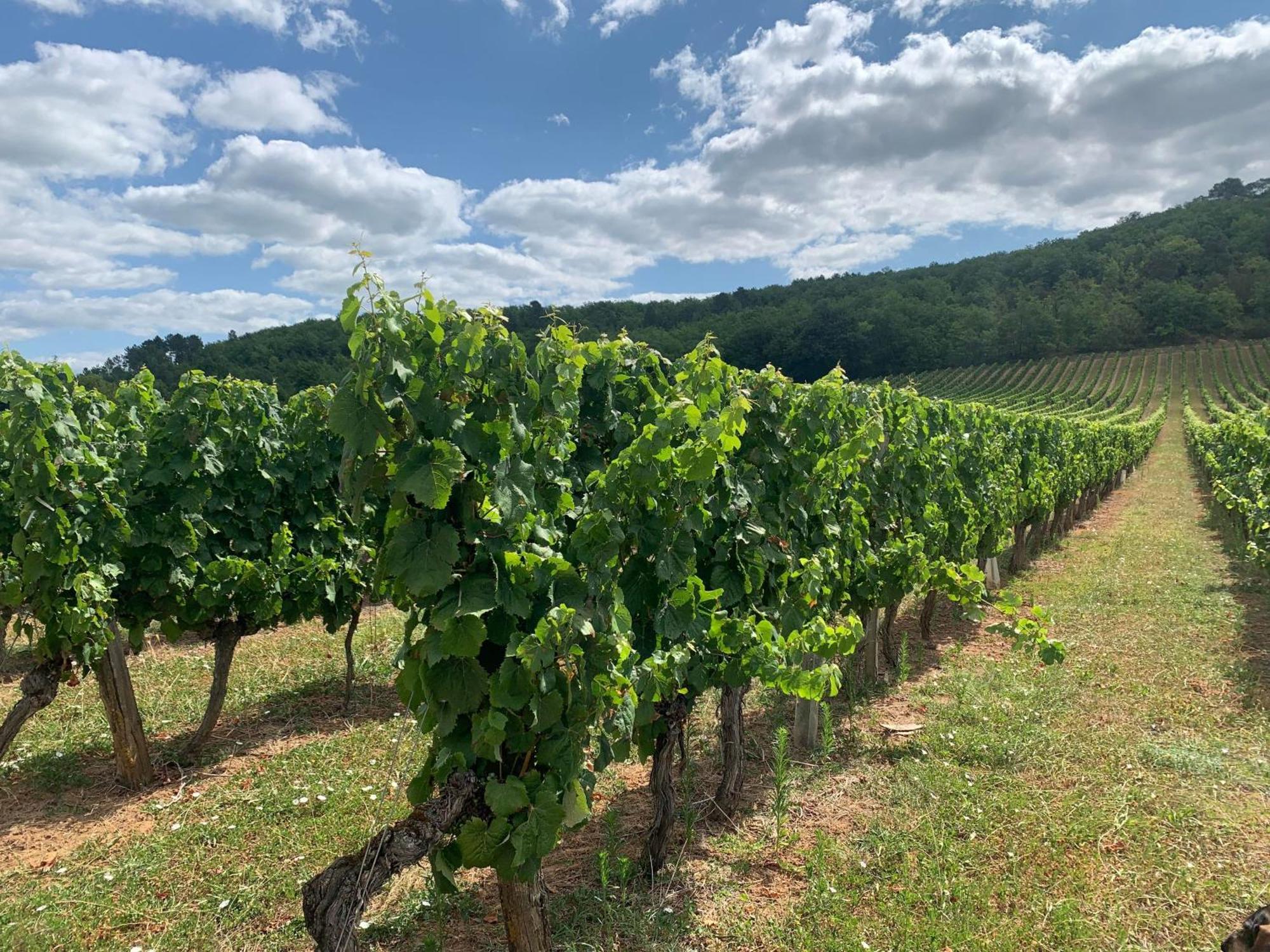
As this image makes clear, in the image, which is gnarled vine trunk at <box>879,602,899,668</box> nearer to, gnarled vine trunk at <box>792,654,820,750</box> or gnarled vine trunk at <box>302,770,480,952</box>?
gnarled vine trunk at <box>792,654,820,750</box>

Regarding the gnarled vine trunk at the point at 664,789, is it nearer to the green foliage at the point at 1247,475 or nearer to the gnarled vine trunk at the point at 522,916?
the gnarled vine trunk at the point at 522,916

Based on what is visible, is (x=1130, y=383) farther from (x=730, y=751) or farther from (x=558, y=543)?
(x=558, y=543)

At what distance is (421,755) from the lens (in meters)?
5.88

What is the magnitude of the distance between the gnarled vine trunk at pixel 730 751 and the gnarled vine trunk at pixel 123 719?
440cm

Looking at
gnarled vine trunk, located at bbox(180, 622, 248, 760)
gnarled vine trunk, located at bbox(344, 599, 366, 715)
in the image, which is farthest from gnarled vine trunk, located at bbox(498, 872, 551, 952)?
gnarled vine trunk, located at bbox(344, 599, 366, 715)

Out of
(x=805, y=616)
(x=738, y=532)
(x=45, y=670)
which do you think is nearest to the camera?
(x=738, y=532)

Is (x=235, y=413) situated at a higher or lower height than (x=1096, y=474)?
higher

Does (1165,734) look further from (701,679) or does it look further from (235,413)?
(235,413)

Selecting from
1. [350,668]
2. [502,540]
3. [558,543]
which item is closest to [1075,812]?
[558,543]

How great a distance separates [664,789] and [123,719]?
426 cm

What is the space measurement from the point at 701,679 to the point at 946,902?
170cm

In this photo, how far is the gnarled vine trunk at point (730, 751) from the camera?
4781 millimetres

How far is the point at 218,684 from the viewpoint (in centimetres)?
621

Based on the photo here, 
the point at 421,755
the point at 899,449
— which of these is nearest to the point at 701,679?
the point at 421,755
